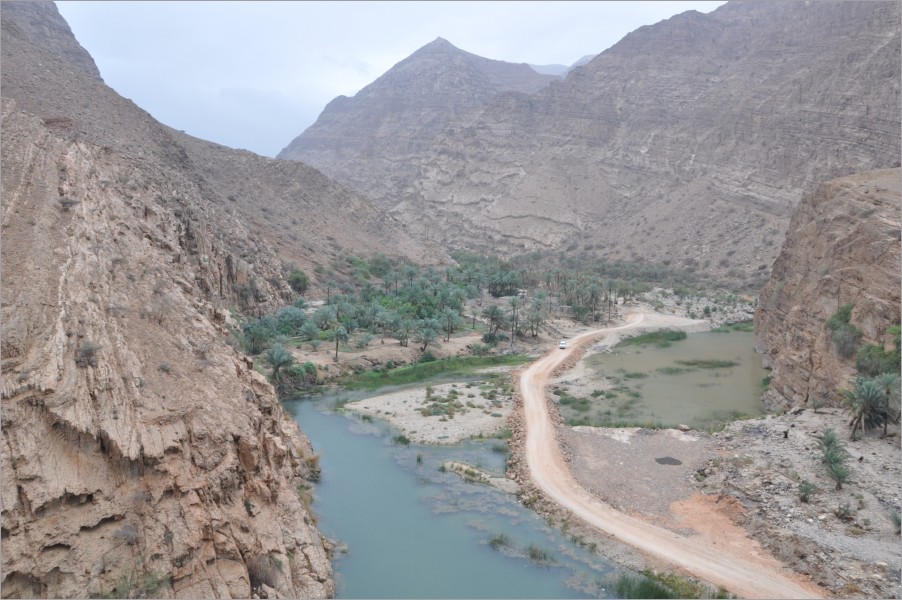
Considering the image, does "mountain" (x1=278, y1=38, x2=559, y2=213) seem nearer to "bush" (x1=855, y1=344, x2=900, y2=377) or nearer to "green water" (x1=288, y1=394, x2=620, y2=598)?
"green water" (x1=288, y1=394, x2=620, y2=598)

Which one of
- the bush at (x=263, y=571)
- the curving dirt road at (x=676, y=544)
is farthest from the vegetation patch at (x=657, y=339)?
the bush at (x=263, y=571)

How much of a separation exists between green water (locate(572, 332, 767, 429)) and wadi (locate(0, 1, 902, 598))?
1.12 ft

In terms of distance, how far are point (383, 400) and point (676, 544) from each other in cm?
2004

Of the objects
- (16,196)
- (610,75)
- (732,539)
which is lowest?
(732,539)

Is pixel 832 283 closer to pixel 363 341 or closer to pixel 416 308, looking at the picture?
pixel 363 341

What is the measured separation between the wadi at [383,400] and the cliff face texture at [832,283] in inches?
7.5

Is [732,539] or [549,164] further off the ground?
[549,164]

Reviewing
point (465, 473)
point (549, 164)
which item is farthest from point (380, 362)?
point (549, 164)

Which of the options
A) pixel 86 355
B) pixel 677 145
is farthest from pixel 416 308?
pixel 677 145

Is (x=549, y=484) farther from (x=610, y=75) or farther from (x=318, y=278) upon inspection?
(x=610, y=75)

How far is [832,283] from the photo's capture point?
33250 mm

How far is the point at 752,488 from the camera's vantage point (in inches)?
877

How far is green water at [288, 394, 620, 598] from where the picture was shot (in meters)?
17.5

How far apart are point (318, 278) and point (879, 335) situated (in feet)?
163
